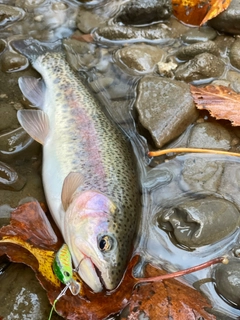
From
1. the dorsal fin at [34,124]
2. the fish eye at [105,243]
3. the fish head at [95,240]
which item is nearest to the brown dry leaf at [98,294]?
the fish head at [95,240]

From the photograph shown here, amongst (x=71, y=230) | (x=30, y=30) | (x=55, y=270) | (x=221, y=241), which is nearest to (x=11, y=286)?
(x=55, y=270)

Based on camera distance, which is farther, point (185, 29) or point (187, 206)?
point (185, 29)

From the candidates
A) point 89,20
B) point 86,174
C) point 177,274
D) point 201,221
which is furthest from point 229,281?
point 89,20

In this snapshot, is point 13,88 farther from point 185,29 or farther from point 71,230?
point 185,29

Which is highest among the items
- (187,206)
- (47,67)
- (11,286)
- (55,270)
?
(47,67)

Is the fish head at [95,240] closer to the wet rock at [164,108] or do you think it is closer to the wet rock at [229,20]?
the wet rock at [164,108]

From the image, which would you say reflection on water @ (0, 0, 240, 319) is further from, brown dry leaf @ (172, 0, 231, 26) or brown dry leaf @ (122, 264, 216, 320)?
brown dry leaf @ (172, 0, 231, 26)
